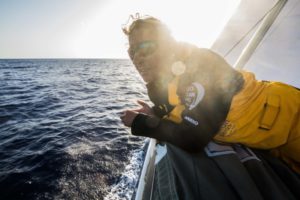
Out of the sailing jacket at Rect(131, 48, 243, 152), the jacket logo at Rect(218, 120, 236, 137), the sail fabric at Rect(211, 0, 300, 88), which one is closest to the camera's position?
the sailing jacket at Rect(131, 48, 243, 152)

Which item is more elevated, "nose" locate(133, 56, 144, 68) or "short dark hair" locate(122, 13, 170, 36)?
"short dark hair" locate(122, 13, 170, 36)

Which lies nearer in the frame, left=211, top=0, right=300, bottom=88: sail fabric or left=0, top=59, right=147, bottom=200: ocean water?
left=0, top=59, right=147, bottom=200: ocean water

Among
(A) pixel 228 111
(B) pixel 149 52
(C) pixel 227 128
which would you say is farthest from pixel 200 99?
(B) pixel 149 52

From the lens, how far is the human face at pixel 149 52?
57.0 inches

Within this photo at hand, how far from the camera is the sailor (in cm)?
117

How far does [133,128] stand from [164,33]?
2.43 feet

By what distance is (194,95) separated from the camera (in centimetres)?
119

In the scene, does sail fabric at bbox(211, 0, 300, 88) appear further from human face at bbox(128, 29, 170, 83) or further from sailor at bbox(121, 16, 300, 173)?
human face at bbox(128, 29, 170, 83)

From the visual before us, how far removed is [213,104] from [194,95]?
121 millimetres

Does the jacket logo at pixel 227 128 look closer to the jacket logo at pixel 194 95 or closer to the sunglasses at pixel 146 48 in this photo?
the jacket logo at pixel 194 95

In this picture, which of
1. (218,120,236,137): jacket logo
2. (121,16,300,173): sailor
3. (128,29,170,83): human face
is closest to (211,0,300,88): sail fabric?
(121,16,300,173): sailor

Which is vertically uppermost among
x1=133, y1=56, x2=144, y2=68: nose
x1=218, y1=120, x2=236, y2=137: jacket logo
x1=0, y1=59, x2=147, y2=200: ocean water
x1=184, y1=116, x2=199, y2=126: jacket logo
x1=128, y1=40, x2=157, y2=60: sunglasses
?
x1=128, y1=40, x2=157, y2=60: sunglasses

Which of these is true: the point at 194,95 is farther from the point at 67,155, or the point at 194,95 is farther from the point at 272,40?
the point at 67,155

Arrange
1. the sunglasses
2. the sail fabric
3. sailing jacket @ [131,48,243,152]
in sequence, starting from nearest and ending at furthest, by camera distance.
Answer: sailing jacket @ [131,48,243,152], the sunglasses, the sail fabric
